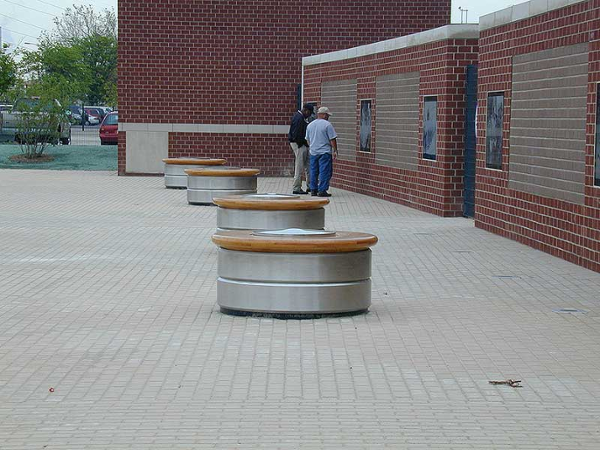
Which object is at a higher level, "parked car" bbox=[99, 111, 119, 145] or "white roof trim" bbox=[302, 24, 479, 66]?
"white roof trim" bbox=[302, 24, 479, 66]

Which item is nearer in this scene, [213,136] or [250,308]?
[250,308]

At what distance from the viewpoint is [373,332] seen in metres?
9.74

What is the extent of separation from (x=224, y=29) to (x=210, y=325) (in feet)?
80.4

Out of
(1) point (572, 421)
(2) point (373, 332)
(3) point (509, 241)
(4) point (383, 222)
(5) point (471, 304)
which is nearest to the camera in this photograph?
(1) point (572, 421)

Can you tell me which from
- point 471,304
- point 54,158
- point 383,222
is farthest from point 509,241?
point 54,158

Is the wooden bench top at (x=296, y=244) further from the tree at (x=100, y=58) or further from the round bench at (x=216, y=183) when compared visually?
the tree at (x=100, y=58)

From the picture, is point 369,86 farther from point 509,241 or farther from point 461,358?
A: point 461,358

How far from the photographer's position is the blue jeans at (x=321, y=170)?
83.4ft

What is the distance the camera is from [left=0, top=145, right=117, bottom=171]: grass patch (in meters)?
38.2

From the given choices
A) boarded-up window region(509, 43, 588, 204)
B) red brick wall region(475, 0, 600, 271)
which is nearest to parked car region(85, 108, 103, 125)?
red brick wall region(475, 0, 600, 271)

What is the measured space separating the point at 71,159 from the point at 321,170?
16364 mm

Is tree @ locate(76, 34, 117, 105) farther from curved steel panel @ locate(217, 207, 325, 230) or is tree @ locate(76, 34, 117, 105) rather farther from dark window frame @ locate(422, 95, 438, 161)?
curved steel panel @ locate(217, 207, 325, 230)

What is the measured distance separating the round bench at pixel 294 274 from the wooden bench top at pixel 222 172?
12114 mm

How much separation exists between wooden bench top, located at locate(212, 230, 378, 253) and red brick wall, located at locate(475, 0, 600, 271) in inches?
180
